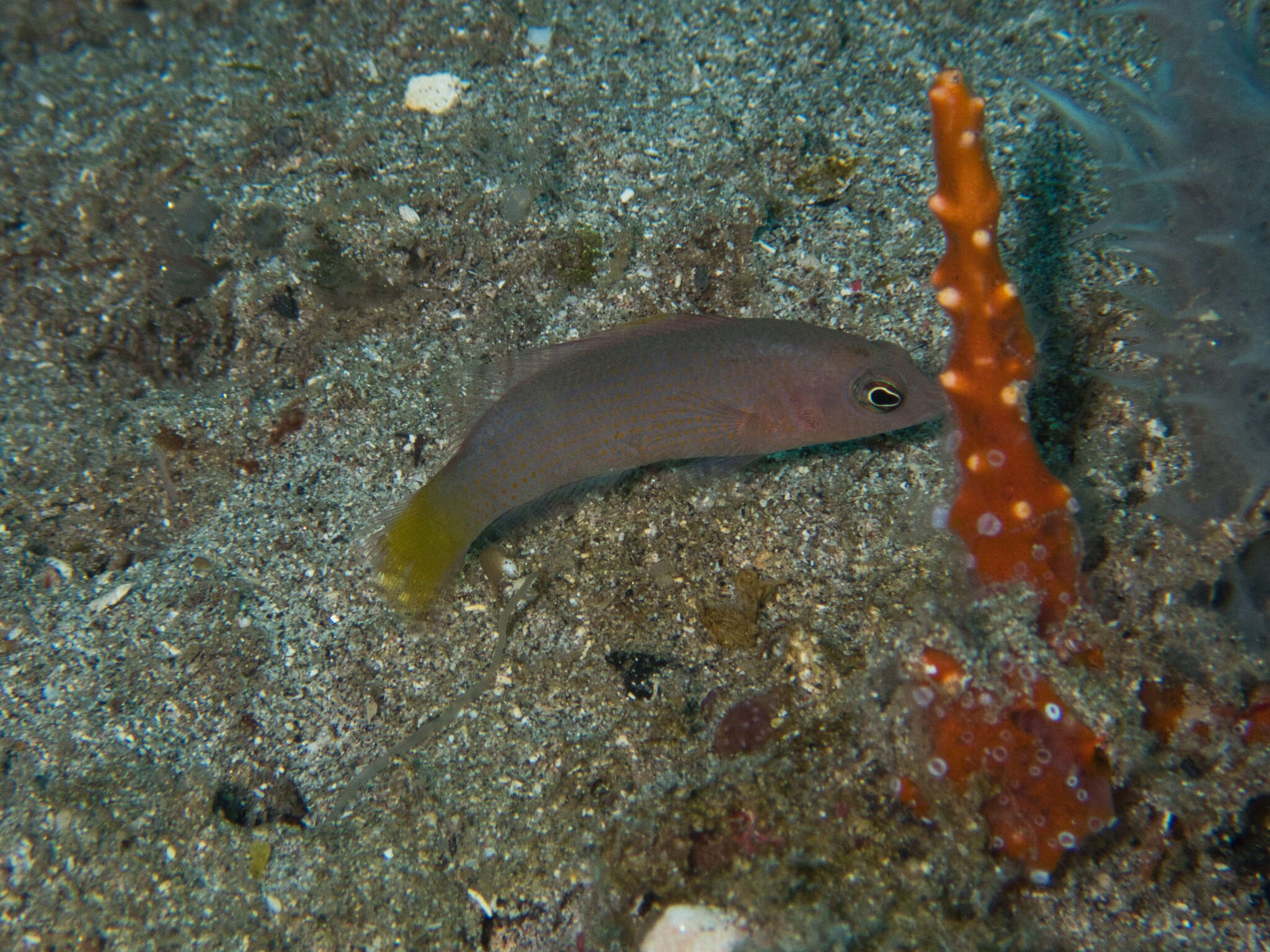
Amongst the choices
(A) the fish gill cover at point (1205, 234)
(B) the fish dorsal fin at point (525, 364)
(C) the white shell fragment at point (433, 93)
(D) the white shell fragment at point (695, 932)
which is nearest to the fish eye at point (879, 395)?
(B) the fish dorsal fin at point (525, 364)

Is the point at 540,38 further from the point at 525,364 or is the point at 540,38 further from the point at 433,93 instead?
the point at 525,364

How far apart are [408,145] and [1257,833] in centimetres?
551

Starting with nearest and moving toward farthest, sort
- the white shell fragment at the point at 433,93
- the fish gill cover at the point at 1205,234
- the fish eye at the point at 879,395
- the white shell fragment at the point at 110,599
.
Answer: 1. the fish gill cover at the point at 1205,234
2. the fish eye at the point at 879,395
3. the white shell fragment at the point at 110,599
4. the white shell fragment at the point at 433,93

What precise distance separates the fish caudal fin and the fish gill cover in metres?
2.88

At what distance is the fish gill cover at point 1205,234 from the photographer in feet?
8.36

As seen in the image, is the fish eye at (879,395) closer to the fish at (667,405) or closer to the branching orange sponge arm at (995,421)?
the fish at (667,405)

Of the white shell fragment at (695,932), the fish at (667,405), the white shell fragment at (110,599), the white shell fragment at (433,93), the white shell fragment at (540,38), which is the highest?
the white shell fragment at (540,38)

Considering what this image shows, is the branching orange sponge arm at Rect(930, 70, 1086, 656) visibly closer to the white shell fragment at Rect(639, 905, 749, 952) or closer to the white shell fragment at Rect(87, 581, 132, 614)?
the white shell fragment at Rect(639, 905, 749, 952)

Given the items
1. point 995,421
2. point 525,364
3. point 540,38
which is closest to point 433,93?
point 540,38

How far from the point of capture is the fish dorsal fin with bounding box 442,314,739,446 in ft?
10.2

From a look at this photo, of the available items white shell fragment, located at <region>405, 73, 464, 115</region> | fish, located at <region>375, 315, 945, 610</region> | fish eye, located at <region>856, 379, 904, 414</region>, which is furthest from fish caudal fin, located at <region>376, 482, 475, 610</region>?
white shell fragment, located at <region>405, 73, 464, 115</region>

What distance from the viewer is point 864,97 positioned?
4398mm

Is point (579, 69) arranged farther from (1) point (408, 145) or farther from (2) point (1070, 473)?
(2) point (1070, 473)

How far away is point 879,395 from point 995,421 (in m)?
0.53
